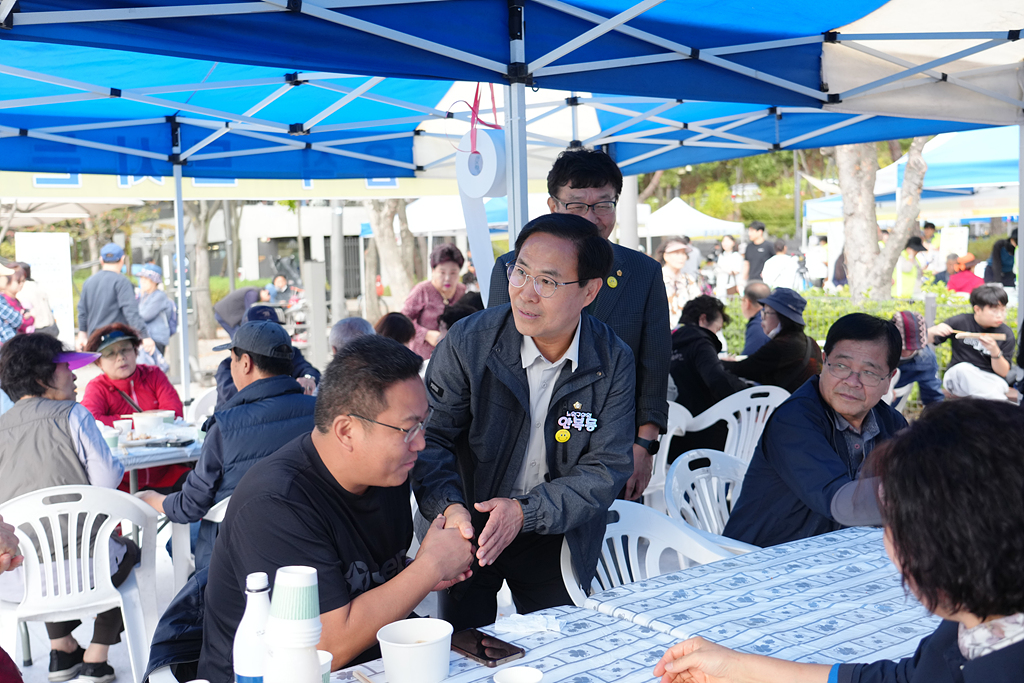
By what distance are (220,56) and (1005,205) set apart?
11.8 metres

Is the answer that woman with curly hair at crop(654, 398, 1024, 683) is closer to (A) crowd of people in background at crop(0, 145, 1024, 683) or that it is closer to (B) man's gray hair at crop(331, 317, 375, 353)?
(A) crowd of people in background at crop(0, 145, 1024, 683)

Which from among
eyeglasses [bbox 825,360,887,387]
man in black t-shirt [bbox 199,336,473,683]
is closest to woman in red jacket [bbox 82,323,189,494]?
man in black t-shirt [bbox 199,336,473,683]

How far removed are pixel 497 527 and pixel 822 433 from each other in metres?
1.17

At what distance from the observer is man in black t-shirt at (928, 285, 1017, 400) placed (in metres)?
5.88

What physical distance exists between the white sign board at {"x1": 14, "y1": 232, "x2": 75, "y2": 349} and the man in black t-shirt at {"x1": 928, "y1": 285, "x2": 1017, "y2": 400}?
8411 millimetres

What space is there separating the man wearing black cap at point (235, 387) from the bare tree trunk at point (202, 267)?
11.0 metres

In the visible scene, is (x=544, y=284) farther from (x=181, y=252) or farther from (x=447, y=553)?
(x=181, y=252)

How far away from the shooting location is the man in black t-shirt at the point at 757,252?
45.3 ft

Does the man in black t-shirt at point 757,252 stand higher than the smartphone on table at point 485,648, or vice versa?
the man in black t-shirt at point 757,252

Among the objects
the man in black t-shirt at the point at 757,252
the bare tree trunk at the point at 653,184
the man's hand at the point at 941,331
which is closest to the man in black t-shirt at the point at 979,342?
the man's hand at the point at 941,331

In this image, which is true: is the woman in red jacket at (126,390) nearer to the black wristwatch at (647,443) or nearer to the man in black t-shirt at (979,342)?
the black wristwatch at (647,443)

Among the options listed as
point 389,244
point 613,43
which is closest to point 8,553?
point 613,43

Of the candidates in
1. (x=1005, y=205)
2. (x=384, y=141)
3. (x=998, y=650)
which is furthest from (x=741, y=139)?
(x=1005, y=205)

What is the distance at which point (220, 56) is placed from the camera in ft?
10.6
